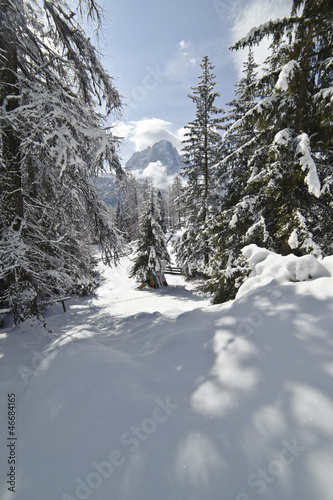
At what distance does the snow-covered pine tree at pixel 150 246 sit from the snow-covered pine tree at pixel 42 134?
11.6 meters

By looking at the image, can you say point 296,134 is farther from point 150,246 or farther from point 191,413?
point 150,246

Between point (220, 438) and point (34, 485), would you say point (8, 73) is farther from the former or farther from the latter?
point (220, 438)

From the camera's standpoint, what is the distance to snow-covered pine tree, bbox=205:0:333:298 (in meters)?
5.29

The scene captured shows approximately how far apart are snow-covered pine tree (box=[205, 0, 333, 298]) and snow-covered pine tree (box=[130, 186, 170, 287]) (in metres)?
11.4

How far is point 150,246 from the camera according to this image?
1803cm

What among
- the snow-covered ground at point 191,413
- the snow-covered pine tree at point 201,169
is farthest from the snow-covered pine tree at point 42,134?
the snow-covered pine tree at point 201,169

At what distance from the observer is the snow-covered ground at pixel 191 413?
1.47 metres

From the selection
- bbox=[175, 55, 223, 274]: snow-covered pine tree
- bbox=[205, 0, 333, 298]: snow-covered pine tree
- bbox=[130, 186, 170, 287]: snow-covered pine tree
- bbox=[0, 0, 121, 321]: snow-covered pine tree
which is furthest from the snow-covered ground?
A: bbox=[130, 186, 170, 287]: snow-covered pine tree

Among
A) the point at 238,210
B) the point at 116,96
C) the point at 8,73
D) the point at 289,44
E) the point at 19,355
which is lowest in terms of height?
the point at 19,355

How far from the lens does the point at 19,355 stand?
354 cm

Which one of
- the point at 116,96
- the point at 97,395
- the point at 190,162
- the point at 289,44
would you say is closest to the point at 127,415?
the point at 97,395

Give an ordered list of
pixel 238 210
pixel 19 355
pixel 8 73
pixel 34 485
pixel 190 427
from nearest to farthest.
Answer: pixel 34 485 → pixel 190 427 → pixel 19 355 → pixel 8 73 → pixel 238 210

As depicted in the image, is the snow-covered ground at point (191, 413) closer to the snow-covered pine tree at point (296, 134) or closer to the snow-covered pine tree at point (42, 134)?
the snow-covered pine tree at point (42, 134)

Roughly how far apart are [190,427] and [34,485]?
1220mm
